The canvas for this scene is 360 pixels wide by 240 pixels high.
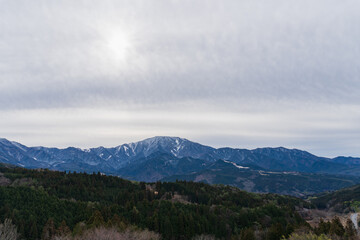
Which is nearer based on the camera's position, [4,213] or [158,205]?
[4,213]

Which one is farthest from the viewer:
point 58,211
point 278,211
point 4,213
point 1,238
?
point 278,211

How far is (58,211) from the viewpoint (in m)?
153

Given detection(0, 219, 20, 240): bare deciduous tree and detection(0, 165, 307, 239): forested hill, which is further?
detection(0, 165, 307, 239): forested hill

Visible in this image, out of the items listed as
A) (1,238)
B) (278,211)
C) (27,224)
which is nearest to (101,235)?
(1,238)

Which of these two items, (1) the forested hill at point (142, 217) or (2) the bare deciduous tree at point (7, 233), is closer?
(2) the bare deciduous tree at point (7, 233)

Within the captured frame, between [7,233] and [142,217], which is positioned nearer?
[7,233]

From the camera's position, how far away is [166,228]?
13550 cm

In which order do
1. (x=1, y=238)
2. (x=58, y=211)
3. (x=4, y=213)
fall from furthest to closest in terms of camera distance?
(x=58, y=211) < (x=4, y=213) < (x=1, y=238)

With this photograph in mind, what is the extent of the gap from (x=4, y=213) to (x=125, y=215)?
215 ft

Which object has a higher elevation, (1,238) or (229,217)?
(1,238)

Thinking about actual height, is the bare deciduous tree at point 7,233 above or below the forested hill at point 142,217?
above

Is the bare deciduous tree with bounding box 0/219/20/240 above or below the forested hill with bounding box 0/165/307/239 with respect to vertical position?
above

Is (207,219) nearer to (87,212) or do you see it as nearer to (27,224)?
(87,212)

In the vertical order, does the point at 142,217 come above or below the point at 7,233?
below
